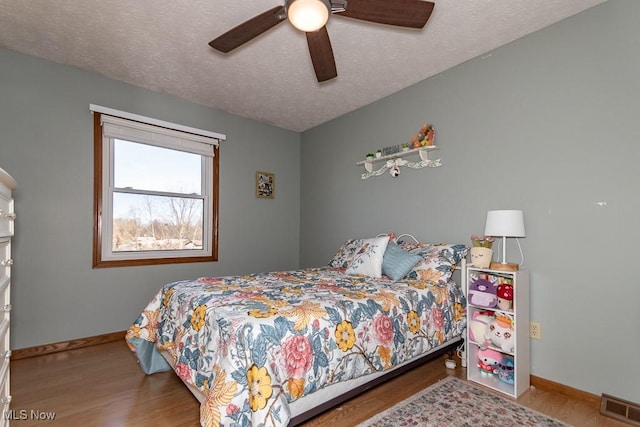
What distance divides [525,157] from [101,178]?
3740mm

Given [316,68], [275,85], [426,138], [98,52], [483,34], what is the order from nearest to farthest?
[316,68], [483,34], [98,52], [426,138], [275,85]

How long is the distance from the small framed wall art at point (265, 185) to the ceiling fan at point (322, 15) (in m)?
2.39

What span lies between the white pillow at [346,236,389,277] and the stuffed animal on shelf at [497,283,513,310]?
2.90 feet

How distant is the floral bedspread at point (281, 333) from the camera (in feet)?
4.55

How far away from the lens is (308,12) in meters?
1.58

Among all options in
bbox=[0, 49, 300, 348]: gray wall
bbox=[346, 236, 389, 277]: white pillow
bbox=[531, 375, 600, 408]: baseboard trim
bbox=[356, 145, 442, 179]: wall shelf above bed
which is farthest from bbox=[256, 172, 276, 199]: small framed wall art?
bbox=[531, 375, 600, 408]: baseboard trim

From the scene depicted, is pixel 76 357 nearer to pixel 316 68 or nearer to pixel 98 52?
pixel 98 52

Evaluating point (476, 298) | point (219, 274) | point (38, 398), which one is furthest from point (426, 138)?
point (38, 398)

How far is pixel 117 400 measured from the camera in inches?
79.4

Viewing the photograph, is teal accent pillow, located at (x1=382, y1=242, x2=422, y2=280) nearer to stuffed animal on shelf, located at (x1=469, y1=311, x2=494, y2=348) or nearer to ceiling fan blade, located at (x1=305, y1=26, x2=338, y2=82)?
stuffed animal on shelf, located at (x1=469, y1=311, x2=494, y2=348)

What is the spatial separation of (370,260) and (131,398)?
1.96 m

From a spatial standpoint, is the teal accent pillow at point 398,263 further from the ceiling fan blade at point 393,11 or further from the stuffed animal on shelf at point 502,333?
the ceiling fan blade at point 393,11

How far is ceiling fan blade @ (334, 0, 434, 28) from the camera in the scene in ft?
5.26

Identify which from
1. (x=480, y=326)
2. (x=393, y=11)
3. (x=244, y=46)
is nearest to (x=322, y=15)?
(x=393, y=11)
